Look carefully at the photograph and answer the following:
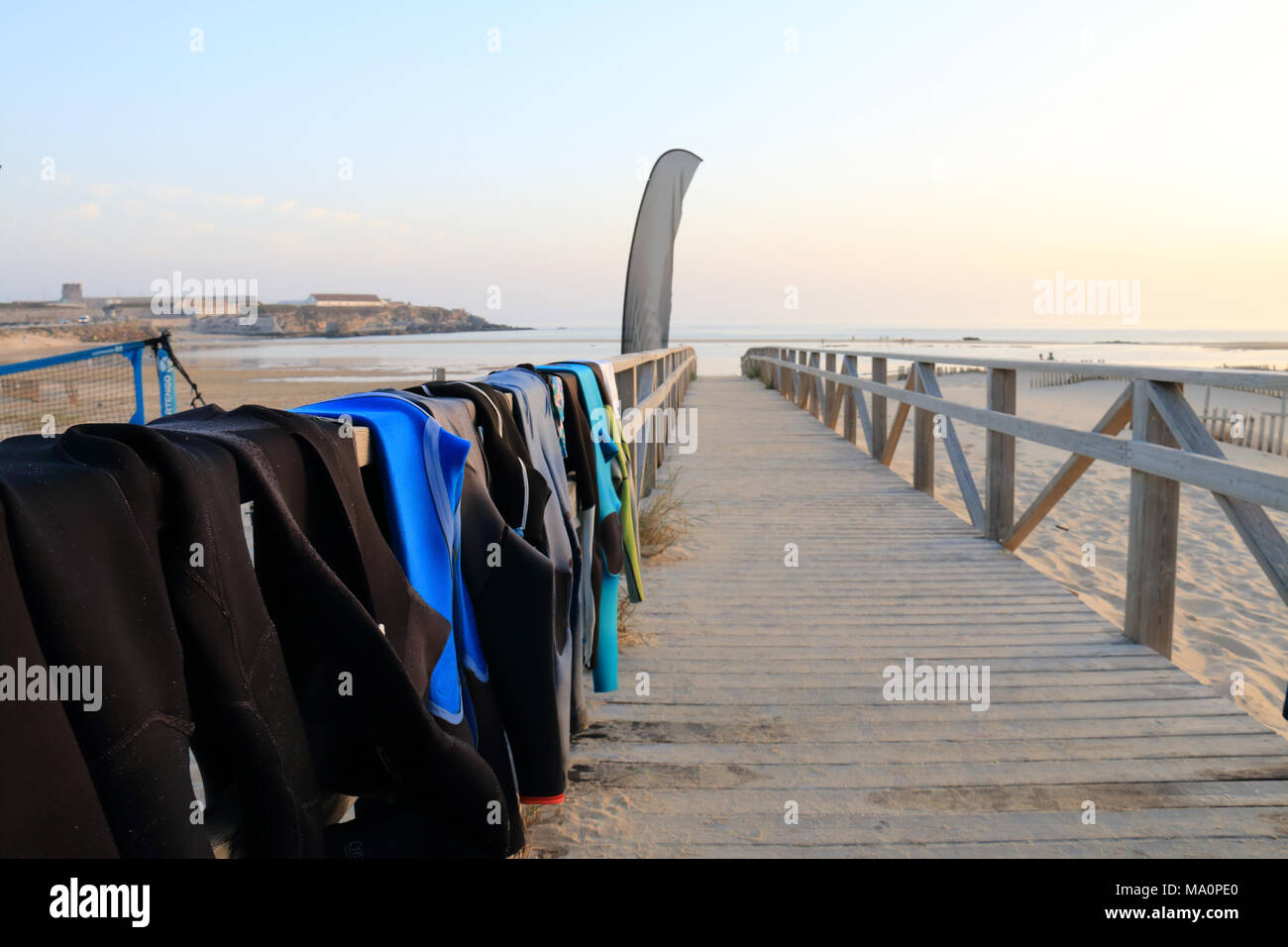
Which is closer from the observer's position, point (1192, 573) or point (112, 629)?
point (112, 629)

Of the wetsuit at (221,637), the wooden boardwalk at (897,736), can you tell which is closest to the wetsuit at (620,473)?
the wooden boardwalk at (897,736)

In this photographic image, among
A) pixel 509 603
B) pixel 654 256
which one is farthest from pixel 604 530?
pixel 654 256

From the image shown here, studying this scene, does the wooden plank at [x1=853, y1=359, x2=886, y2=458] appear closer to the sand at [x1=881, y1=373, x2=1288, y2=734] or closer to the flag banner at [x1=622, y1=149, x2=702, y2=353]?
the sand at [x1=881, y1=373, x2=1288, y2=734]

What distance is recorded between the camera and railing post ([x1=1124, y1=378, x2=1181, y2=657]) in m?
3.83

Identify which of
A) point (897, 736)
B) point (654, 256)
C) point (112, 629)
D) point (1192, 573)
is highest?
point (654, 256)

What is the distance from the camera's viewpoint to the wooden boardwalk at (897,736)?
247 centimetres

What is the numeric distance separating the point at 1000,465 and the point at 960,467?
888mm

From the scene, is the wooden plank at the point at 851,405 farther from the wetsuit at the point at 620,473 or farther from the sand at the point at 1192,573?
the wetsuit at the point at 620,473

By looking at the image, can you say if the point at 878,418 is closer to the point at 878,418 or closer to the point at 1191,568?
the point at 878,418

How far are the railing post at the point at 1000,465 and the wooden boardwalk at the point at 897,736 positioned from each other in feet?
1.90

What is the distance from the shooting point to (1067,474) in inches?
188

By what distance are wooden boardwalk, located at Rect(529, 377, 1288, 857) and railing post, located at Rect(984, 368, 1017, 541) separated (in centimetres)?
58
